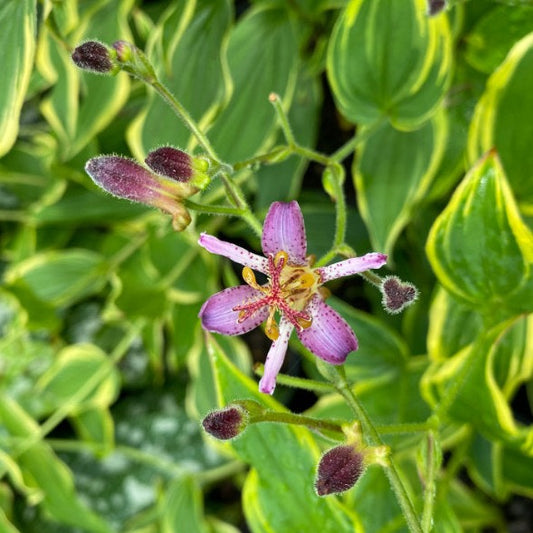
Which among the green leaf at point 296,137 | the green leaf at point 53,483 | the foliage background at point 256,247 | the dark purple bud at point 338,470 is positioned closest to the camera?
the dark purple bud at point 338,470

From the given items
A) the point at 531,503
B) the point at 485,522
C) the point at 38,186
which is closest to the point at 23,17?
the point at 38,186

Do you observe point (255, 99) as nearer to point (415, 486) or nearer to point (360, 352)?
point (360, 352)

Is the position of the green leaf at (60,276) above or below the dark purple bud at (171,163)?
below

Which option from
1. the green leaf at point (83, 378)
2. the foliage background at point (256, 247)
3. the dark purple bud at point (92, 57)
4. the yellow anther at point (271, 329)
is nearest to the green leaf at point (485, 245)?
the foliage background at point (256, 247)

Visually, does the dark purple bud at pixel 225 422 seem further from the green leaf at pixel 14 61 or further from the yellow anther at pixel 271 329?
the green leaf at pixel 14 61

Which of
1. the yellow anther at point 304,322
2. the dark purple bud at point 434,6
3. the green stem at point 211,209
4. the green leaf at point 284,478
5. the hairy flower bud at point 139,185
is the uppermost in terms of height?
the dark purple bud at point 434,6

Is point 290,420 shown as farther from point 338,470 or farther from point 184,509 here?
point 184,509

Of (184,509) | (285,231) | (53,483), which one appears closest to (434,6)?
(285,231)
